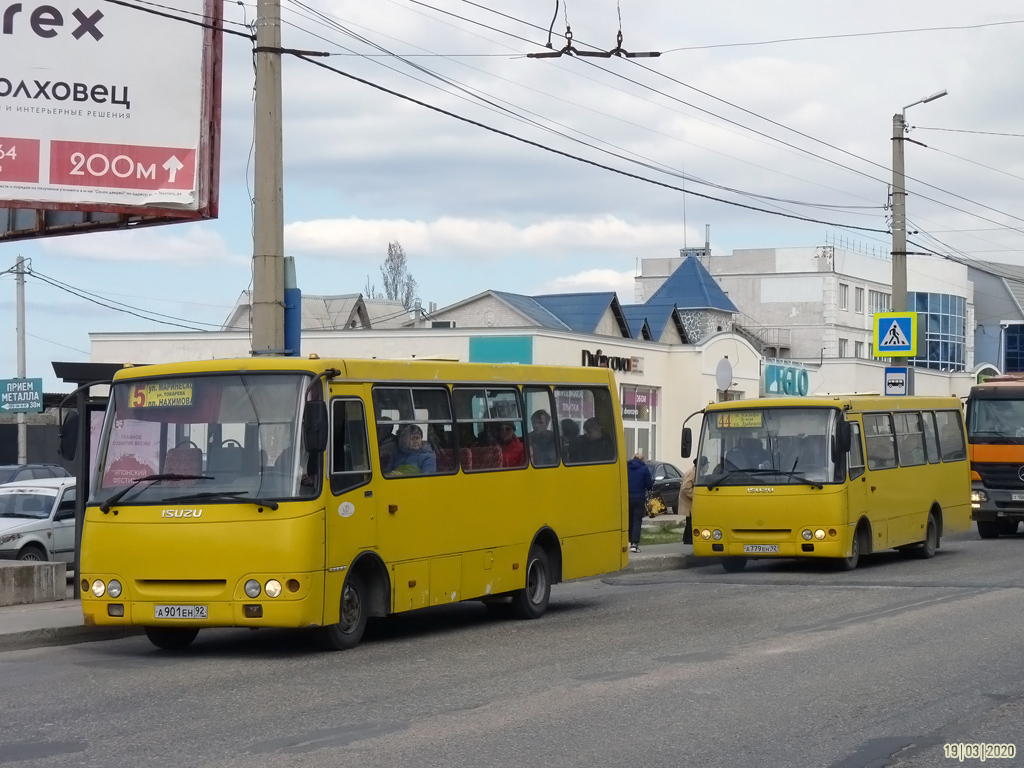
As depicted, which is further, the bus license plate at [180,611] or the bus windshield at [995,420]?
the bus windshield at [995,420]

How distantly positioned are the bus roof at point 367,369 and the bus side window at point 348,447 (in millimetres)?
265

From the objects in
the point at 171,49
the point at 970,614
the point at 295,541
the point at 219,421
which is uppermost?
the point at 171,49

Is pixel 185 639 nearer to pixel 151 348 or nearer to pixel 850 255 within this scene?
pixel 151 348

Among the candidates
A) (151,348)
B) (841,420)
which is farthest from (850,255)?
(841,420)

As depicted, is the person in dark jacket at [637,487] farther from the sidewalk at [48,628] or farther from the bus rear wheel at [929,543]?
the sidewalk at [48,628]

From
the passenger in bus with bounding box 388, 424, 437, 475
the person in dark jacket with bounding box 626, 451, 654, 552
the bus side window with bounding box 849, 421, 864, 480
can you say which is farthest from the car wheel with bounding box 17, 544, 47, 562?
the bus side window with bounding box 849, 421, 864, 480

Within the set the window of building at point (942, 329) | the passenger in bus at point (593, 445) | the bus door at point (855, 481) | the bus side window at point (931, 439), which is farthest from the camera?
the window of building at point (942, 329)

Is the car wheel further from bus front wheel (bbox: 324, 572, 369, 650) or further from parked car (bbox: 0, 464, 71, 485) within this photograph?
parked car (bbox: 0, 464, 71, 485)

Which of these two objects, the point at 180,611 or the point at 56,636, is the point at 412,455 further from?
the point at 56,636

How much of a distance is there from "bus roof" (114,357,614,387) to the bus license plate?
76.0 inches

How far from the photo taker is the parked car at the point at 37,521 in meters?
20.6

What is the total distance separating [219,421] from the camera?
1169cm

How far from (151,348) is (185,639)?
3431 centimetres

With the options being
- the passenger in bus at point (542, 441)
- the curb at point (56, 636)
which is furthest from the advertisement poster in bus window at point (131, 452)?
the passenger in bus at point (542, 441)
